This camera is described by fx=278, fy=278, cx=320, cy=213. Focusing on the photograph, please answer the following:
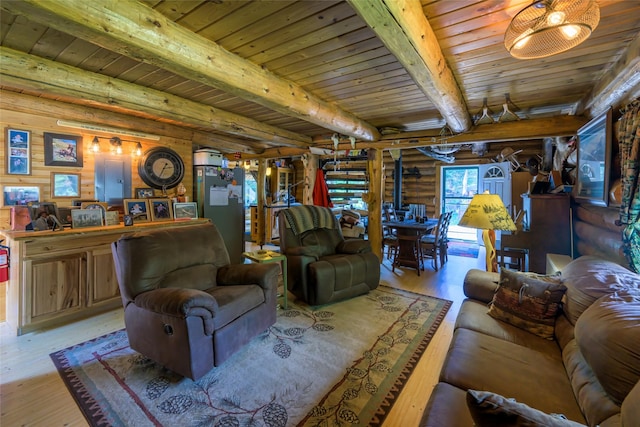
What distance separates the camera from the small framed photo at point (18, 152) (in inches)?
116

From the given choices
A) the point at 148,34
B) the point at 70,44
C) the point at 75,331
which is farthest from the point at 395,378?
the point at 70,44

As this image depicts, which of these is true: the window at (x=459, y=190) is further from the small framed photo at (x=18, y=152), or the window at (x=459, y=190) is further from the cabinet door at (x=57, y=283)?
the small framed photo at (x=18, y=152)

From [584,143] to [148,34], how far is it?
12.8 ft

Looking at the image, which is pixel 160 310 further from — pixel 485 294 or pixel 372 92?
pixel 372 92

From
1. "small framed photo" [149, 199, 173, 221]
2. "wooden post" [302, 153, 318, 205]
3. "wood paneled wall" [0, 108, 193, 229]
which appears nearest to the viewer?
"wood paneled wall" [0, 108, 193, 229]

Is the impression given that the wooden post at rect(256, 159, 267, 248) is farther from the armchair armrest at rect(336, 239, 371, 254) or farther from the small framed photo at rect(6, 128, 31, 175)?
the small framed photo at rect(6, 128, 31, 175)

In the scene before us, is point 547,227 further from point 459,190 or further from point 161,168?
point 161,168

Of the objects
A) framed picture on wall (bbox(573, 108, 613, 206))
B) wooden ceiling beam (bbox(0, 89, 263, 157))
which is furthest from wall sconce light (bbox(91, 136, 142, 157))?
framed picture on wall (bbox(573, 108, 613, 206))

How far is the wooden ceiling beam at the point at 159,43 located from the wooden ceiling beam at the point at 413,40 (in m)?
1.15

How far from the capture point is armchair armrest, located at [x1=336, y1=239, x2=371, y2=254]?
370cm

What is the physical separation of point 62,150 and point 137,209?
103 centimetres

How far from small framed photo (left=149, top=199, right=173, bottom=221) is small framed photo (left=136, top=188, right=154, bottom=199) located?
23 centimetres

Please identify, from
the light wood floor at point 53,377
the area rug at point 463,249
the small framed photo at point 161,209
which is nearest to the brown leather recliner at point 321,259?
the light wood floor at point 53,377

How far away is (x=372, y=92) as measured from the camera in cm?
299
